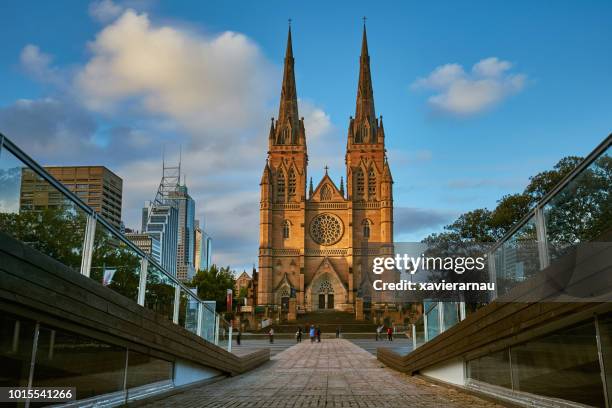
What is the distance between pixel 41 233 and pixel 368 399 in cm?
553

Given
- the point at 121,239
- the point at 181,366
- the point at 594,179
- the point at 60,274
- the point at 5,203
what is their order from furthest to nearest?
the point at 181,366 → the point at 121,239 → the point at 60,274 → the point at 594,179 → the point at 5,203

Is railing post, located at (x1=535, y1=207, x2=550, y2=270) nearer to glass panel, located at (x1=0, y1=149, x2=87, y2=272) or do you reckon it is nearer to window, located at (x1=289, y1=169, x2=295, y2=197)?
glass panel, located at (x1=0, y1=149, x2=87, y2=272)

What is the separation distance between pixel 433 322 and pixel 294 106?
64973mm

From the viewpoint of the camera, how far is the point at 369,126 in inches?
2879

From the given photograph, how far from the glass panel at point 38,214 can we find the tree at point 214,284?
196 feet

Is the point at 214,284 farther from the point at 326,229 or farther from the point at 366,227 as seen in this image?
the point at 366,227

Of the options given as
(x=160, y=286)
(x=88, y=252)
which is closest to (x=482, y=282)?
(x=160, y=286)

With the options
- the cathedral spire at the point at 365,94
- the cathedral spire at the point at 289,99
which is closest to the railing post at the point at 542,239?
the cathedral spire at the point at 289,99

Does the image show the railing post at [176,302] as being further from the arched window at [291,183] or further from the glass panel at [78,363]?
the arched window at [291,183]

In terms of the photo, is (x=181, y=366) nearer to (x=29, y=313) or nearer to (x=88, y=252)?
(x=88, y=252)

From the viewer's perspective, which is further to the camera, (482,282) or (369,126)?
(369,126)

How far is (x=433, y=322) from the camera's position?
1217 cm

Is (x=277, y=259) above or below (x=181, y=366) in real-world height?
above

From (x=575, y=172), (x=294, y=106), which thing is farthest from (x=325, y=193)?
(x=575, y=172)
